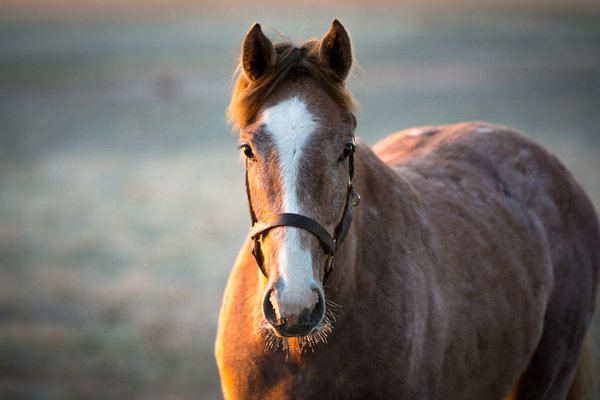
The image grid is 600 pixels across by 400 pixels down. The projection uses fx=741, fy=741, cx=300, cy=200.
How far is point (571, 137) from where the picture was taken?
17938 millimetres

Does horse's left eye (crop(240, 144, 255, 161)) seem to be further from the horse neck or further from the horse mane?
the horse neck

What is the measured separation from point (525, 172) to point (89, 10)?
105 ft

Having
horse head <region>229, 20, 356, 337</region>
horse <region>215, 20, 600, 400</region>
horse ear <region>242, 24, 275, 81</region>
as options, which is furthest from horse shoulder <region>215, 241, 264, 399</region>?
horse ear <region>242, 24, 275, 81</region>

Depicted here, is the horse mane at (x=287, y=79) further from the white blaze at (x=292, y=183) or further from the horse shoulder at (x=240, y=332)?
the horse shoulder at (x=240, y=332)

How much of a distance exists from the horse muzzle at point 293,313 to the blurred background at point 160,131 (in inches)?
31.1

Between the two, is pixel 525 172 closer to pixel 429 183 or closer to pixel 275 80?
pixel 429 183

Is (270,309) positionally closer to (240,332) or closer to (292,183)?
(292,183)

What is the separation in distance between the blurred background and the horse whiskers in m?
0.68

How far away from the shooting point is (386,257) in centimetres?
333

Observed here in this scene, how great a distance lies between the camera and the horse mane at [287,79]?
118 inches

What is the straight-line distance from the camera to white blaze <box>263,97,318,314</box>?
2.58 m

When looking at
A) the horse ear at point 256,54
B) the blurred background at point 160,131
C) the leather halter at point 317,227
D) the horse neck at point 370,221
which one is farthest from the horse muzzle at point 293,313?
the horse ear at point 256,54

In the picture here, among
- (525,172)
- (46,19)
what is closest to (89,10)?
(46,19)

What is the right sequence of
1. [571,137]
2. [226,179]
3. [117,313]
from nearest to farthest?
1. [117,313]
2. [226,179]
3. [571,137]
